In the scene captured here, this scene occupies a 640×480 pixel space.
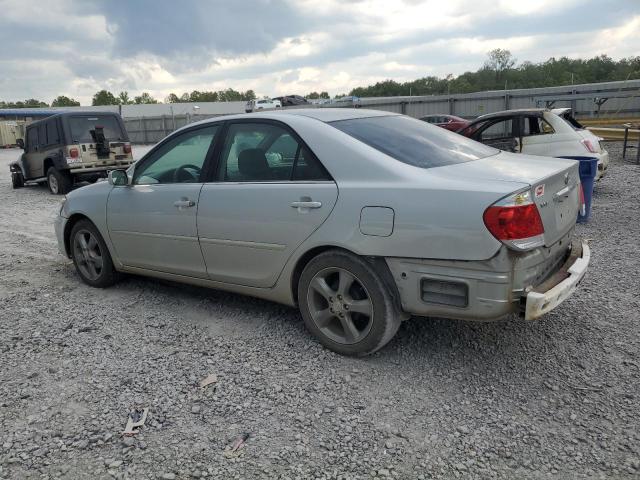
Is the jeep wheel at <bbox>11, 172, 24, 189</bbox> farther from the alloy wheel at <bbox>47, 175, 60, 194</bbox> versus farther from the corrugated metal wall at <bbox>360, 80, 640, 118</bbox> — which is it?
the corrugated metal wall at <bbox>360, 80, 640, 118</bbox>

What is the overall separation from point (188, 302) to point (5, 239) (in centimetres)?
487

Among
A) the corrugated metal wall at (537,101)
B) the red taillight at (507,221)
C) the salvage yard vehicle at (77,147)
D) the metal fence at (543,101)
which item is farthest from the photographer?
the corrugated metal wall at (537,101)

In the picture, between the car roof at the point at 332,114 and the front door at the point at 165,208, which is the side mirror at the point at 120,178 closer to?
the front door at the point at 165,208

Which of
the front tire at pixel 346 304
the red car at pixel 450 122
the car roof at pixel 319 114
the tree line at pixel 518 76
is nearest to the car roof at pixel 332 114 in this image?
the car roof at pixel 319 114

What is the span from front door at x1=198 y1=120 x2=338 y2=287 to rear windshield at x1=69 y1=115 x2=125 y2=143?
10266 millimetres

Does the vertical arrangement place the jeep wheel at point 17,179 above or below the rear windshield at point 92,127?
below

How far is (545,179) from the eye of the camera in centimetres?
309

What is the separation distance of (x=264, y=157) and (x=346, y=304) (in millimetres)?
1255

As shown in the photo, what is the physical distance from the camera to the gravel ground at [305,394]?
100 inches

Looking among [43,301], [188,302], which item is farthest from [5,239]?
[188,302]

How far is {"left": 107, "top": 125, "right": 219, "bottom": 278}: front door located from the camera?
418 centimetres

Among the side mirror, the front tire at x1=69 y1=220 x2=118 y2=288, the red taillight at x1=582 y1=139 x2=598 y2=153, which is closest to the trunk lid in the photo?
the side mirror

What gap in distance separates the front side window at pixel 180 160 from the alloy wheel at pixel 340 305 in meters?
1.41

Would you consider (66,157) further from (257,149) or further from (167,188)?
(257,149)
